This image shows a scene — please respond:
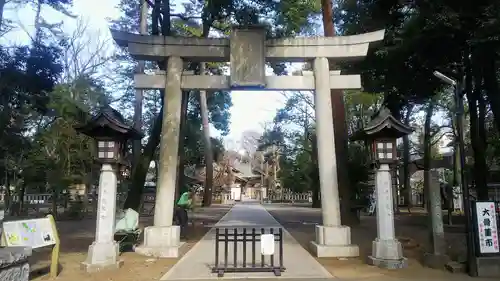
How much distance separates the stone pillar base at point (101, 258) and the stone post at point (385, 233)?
5.99 m

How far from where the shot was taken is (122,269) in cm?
939

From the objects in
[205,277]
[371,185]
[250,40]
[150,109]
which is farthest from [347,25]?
[150,109]

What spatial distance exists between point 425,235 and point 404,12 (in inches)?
322

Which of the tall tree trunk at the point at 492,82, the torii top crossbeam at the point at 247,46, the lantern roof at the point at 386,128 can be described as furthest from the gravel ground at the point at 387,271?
the torii top crossbeam at the point at 247,46

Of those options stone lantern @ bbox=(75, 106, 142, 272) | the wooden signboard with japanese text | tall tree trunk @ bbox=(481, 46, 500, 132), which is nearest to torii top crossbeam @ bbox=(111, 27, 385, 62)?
stone lantern @ bbox=(75, 106, 142, 272)

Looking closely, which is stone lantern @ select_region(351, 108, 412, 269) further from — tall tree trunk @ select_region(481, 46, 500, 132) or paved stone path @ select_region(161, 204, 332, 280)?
tall tree trunk @ select_region(481, 46, 500, 132)

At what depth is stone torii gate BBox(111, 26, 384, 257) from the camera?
1156 cm

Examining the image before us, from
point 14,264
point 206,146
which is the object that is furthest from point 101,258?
point 206,146

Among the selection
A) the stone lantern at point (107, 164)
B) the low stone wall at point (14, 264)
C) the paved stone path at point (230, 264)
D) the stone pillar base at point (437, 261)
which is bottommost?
the paved stone path at point (230, 264)

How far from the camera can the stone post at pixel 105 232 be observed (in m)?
9.16

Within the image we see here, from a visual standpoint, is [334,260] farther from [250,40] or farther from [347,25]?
[347,25]

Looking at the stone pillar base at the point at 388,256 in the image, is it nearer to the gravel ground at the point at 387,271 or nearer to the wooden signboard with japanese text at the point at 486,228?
the gravel ground at the point at 387,271

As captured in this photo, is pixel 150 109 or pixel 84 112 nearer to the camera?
pixel 84 112

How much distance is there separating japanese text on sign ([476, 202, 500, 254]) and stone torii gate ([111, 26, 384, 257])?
3500mm
